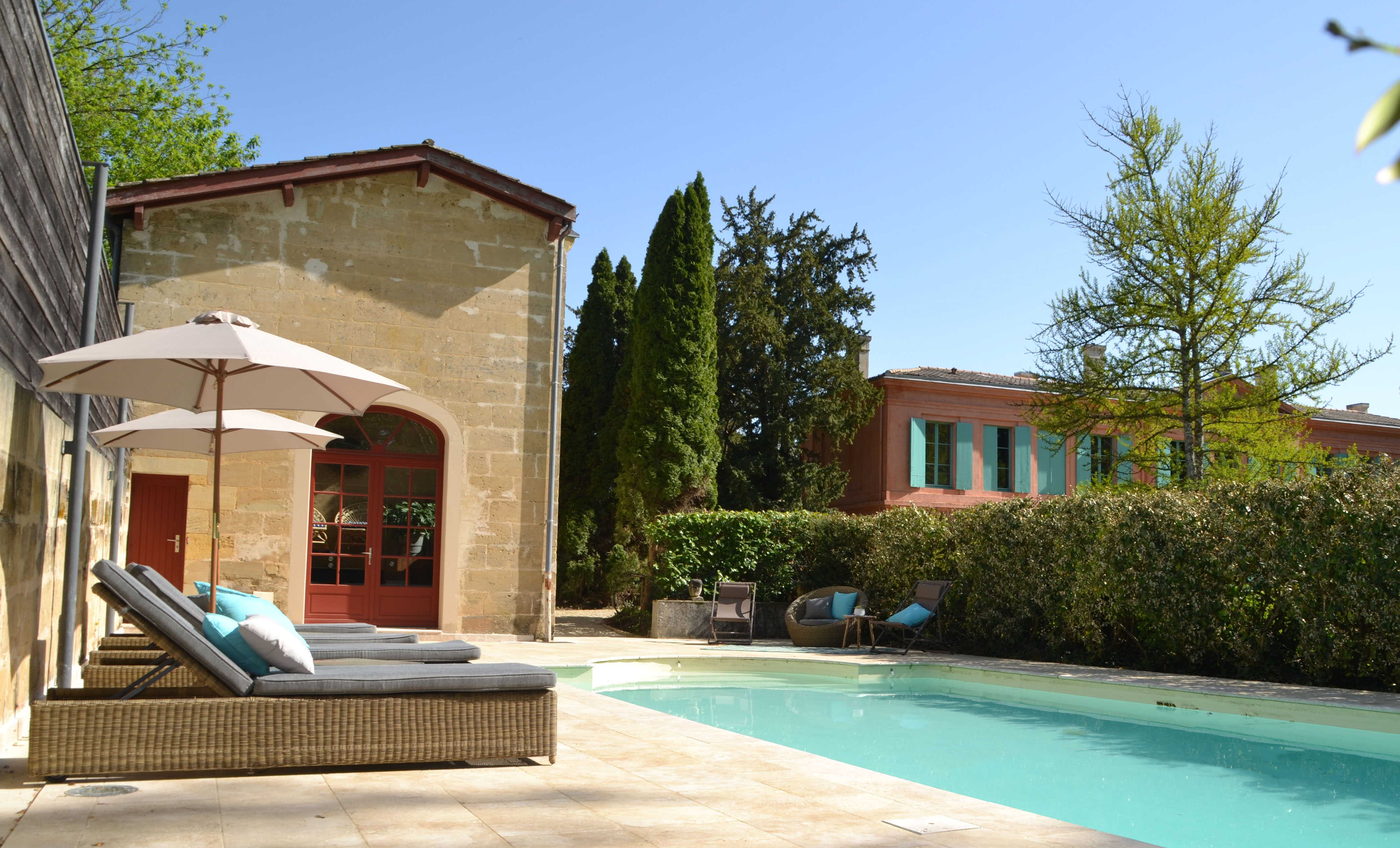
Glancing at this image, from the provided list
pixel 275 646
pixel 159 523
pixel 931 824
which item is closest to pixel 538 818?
pixel 931 824

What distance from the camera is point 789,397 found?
23.7 meters

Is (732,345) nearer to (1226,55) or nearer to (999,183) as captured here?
(999,183)

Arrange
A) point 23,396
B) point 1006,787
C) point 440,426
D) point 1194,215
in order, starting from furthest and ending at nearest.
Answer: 1. point 1194,215
2. point 440,426
3. point 1006,787
4. point 23,396

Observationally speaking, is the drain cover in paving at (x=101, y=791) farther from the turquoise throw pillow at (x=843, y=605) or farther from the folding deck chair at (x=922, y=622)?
the turquoise throw pillow at (x=843, y=605)

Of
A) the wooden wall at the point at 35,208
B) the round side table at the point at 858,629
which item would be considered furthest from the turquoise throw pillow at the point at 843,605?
the wooden wall at the point at 35,208

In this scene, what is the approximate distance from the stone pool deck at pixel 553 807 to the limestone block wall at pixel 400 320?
6843 millimetres

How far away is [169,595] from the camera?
5.41m

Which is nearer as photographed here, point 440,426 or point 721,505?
point 440,426

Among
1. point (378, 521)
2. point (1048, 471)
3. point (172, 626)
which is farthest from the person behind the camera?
point (1048, 471)

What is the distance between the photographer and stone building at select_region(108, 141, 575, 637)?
11.5m

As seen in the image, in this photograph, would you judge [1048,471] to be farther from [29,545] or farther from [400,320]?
[29,545]

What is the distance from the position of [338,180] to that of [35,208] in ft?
25.0

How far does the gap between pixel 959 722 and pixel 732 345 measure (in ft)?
52.5

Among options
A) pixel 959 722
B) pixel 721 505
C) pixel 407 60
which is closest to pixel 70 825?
pixel 959 722
